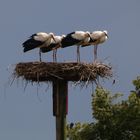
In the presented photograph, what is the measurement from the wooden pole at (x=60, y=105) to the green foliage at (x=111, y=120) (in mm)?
7121

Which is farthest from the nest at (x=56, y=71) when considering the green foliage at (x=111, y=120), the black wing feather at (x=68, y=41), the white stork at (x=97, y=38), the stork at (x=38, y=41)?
the green foliage at (x=111, y=120)

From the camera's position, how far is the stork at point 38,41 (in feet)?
103

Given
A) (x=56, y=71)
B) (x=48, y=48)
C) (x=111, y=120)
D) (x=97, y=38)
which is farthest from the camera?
(x=111, y=120)

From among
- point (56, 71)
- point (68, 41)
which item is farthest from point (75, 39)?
point (56, 71)

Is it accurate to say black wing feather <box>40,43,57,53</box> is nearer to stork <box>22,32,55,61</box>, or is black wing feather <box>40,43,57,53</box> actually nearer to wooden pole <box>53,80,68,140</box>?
stork <box>22,32,55,61</box>

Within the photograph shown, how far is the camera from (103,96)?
38188 millimetres

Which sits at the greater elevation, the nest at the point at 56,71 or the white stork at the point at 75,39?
the white stork at the point at 75,39

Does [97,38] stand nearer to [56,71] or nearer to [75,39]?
[75,39]

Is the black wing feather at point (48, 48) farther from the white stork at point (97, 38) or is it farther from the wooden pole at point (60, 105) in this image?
the wooden pole at point (60, 105)

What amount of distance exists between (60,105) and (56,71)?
1.08 meters

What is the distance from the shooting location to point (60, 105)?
30.2 metres

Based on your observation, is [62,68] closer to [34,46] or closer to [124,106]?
[34,46]

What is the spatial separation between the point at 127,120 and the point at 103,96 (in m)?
1.34

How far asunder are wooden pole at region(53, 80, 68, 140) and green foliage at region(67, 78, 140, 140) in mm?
7121
